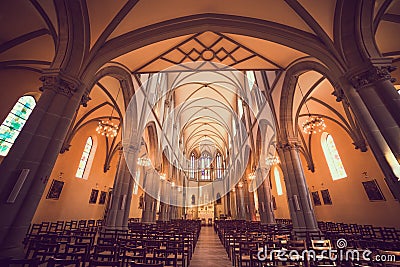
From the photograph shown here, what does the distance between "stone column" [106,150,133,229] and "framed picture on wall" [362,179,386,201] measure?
1412 cm

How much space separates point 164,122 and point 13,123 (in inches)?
447

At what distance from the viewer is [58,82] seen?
5473 millimetres

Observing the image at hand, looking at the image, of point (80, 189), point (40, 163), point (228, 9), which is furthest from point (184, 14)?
point (80, 189)

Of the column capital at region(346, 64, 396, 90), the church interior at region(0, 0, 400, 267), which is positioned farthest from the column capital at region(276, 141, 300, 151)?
the column capital at region(346, 64, 396, 90)

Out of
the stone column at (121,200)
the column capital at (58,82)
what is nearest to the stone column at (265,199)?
the stone column at (121,200)

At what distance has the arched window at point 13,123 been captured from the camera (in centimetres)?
926

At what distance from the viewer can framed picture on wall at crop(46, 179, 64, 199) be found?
11.9 meters

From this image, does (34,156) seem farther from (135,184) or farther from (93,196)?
(135,184)

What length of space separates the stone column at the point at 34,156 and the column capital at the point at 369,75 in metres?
8.24

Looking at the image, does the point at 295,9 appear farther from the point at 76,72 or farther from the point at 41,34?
the point at 41,34

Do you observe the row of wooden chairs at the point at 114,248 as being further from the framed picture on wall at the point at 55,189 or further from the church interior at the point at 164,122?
the framed picture on wall at the point at 55,189

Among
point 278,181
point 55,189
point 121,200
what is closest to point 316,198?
point 278,181

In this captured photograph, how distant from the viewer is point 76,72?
5953mm

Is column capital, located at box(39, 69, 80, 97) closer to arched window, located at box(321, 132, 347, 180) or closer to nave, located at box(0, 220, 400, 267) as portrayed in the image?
nave, located at box(0, 220, 400, 267)
